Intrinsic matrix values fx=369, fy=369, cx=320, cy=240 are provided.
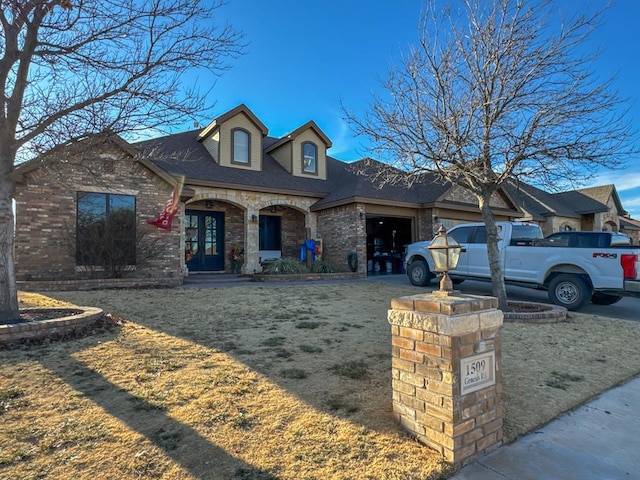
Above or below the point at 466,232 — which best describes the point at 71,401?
below

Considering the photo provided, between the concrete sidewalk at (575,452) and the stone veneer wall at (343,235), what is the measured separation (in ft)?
34.1

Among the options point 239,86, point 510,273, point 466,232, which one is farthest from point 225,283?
point 510,273

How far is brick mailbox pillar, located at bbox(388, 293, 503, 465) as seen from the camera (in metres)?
2.42

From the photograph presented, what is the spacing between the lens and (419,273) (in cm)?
1121

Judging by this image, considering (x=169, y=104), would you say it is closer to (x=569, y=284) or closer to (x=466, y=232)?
(x=466, y=232)

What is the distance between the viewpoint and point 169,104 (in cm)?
609

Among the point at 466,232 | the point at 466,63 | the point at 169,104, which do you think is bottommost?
the point at 466,232

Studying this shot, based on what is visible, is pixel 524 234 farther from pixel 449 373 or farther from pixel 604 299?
pixel 449 373

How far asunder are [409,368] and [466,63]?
6316 millimetres

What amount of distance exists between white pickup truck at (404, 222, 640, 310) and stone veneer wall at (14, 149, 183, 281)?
838cm

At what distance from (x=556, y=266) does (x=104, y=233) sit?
11205 mm

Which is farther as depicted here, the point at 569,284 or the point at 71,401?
the point at 569,284

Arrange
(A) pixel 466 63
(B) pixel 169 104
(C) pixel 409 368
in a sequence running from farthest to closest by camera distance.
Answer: (A) pixel 466 63 < (B) pixel 169 104 < (C) pixel 409 368

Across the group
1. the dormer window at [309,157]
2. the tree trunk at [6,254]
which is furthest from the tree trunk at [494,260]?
the dormer window at [309,157]
